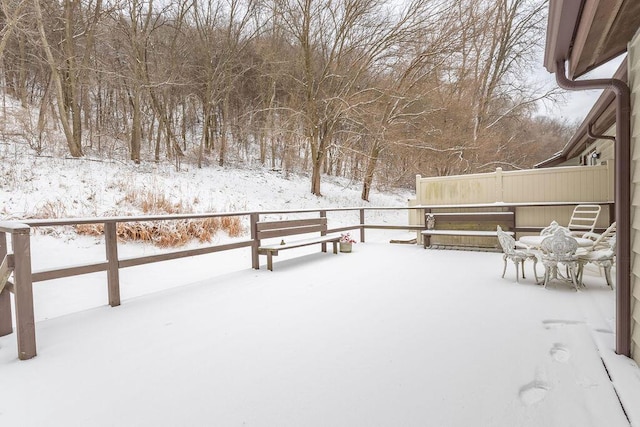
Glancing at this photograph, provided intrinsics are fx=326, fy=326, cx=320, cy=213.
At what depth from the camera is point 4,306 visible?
2609 millimetres

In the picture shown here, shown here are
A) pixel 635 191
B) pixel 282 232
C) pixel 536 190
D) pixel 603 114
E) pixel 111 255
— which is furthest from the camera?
pixel 536 190

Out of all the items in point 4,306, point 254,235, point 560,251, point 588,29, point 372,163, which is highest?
point 372,163

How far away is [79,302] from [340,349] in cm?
306

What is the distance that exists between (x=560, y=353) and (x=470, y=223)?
5.27 meters

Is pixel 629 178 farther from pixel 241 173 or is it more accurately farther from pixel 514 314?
pixel 241 173

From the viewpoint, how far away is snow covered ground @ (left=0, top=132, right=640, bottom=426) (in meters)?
1.61

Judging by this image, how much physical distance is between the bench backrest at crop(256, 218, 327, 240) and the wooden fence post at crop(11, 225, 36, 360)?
3008 millimetres

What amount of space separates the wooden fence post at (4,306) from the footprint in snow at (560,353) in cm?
396

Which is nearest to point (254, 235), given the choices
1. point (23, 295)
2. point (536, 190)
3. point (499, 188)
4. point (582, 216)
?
point (23, 295)

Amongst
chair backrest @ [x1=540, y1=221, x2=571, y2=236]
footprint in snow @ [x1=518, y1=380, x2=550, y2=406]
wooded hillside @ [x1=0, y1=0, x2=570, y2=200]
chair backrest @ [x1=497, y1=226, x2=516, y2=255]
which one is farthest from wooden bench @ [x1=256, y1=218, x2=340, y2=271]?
wooded hillside @ [x1=0, y1=0, x2=570, y2=200]

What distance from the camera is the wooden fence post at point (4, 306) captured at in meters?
2.52

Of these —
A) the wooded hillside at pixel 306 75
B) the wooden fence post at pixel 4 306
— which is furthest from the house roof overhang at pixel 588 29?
the wooded hillside at pixel 306 75

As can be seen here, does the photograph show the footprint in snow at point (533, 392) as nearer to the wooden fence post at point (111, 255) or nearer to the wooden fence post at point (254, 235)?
the wooden fence post at point (111, 255)

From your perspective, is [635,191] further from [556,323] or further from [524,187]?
[524,187]
